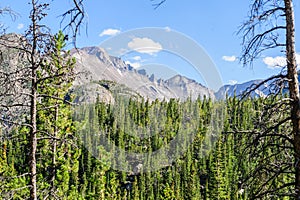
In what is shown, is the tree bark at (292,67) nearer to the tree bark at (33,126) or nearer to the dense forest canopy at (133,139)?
the dense forest canopy at (133,139)

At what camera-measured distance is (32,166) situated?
805cm

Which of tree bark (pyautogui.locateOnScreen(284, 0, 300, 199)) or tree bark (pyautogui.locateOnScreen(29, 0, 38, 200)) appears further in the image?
tree bark (pyautogui.locateOnScreen(29, 0, 38, 200))

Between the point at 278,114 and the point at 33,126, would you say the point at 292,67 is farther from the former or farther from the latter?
the point at 33,126

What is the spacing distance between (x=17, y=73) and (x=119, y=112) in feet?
284

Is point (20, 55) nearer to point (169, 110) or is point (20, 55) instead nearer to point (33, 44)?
point (33, 44)

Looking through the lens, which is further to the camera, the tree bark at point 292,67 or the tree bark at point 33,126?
the tree bark at point 33,126

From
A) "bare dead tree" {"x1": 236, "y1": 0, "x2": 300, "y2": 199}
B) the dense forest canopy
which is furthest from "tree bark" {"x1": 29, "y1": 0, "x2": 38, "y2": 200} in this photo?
"bare dead tree" {"x1": 236, "y1": 0, "x2": 300, "y2": 199}

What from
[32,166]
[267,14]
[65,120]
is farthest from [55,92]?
[267,14]

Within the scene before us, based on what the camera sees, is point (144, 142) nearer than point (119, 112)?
Yes

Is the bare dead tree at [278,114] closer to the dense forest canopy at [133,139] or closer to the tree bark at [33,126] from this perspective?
the dense forest canopy at [133,139]

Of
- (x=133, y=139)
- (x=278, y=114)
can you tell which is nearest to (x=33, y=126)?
(x=278, y=114)

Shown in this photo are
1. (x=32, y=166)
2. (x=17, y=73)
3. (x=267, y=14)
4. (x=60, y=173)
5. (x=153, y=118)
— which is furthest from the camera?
(x=153, y=118)

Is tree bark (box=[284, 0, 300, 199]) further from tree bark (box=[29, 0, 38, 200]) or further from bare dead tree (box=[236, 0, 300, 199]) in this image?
tree bark (box=[29, 0, 38, 200])

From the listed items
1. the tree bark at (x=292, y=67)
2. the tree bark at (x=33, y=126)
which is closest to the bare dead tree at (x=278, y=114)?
the tree bark at (x=292, y=67)
